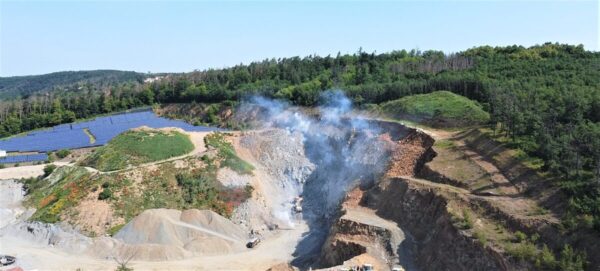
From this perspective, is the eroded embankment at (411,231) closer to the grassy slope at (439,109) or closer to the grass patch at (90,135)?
the grassy slope at (439,109)

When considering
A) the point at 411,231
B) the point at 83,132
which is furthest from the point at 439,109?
the point at 83,132

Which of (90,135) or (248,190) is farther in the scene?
(90,135)

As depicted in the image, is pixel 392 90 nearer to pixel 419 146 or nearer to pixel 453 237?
pixel 419 146

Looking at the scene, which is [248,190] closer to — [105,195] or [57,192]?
[105,195]

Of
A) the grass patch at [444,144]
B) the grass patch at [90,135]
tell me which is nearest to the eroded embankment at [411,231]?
the grass patch at [444,144]

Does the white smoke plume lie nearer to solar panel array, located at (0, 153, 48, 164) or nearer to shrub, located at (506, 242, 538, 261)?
shrub, located at (506, 242, 538, 261)

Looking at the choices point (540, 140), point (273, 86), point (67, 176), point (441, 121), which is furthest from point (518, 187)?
point (273, 86)

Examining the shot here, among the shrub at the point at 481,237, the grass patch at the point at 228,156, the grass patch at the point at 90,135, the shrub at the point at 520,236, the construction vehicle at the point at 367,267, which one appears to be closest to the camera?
the shrub at the point at 520,236
